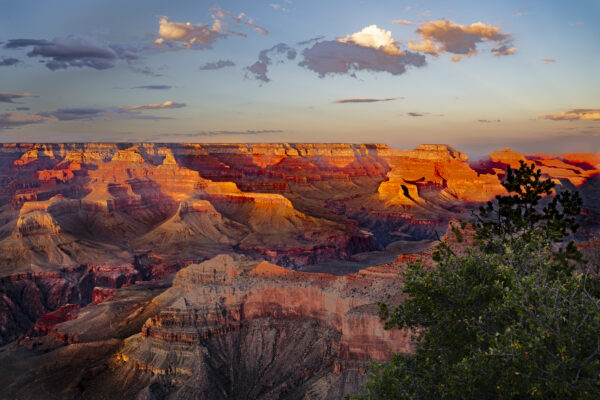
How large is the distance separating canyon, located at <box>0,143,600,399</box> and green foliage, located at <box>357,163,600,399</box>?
41.7ft

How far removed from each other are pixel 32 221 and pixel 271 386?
69464 millimetres

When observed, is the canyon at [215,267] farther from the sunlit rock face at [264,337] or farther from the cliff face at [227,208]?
the cliff face at [227,208]

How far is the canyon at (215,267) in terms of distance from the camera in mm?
32562

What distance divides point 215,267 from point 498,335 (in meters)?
30.6

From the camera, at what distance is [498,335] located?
45.0 feet

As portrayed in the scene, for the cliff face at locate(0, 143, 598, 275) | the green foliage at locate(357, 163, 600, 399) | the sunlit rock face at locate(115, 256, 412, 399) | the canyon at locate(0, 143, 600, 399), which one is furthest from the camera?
the cliff face at locate(0, 143, 598, 275)

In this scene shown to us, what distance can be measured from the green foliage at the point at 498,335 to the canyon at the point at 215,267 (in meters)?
12.7

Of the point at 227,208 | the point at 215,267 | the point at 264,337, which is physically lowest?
the point at 227,208


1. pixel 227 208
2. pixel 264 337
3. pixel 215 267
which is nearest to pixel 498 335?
pixel 264 337

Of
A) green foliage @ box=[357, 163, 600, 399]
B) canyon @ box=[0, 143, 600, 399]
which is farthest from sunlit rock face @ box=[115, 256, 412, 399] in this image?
green foliage @ box=[357, 163, 600, 399]

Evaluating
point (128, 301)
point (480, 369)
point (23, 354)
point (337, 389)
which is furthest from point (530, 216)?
point (23, 354)

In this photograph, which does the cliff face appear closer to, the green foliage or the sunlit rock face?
the sunlit rock face

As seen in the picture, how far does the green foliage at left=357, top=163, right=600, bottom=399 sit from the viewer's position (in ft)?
39.7

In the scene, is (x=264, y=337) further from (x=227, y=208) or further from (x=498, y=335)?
(x=227, y=208)
